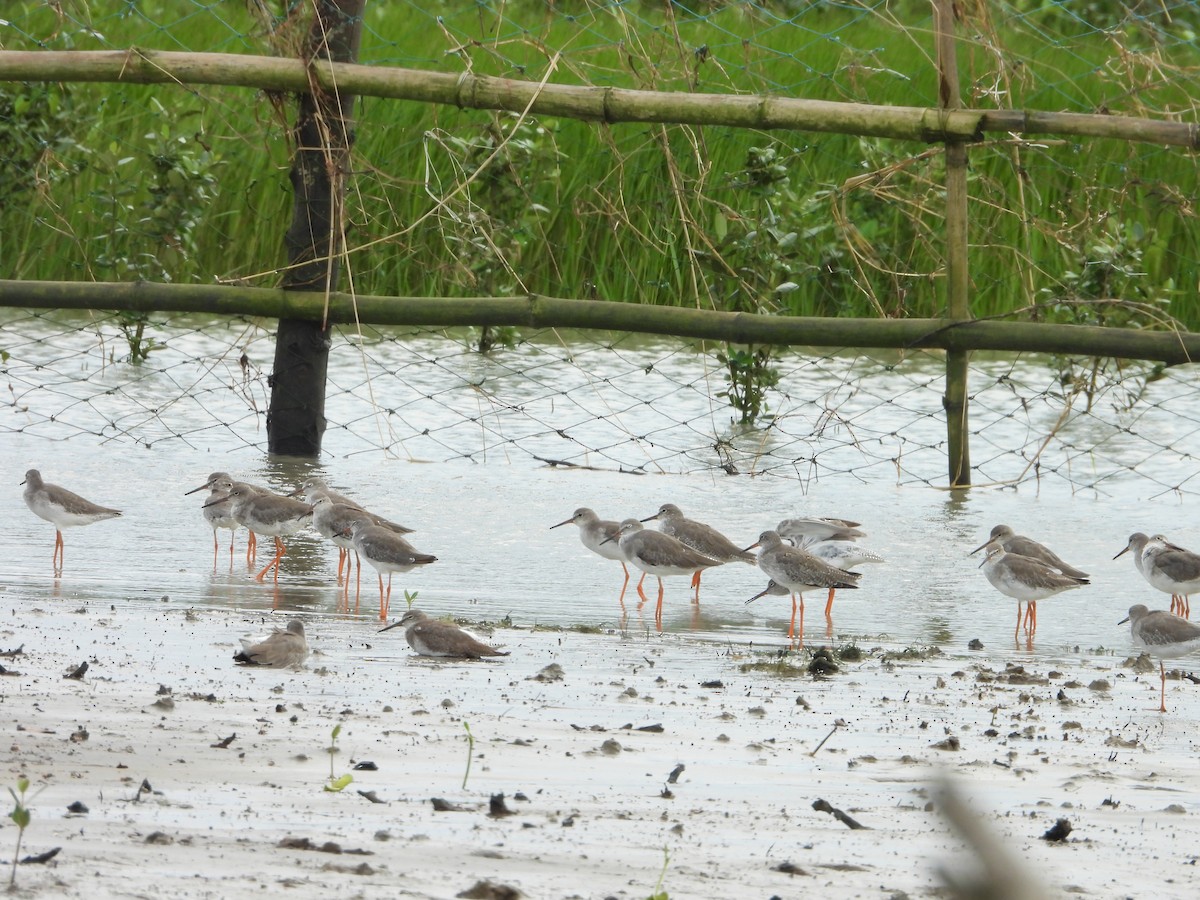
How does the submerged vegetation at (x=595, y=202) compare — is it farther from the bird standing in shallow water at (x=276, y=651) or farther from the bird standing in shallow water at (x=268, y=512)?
the bird standing in shallow water at (x=276, y=651)

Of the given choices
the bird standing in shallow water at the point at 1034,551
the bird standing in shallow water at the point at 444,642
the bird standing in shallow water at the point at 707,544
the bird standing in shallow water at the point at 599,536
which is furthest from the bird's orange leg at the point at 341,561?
the bird standing in shallow water at the point at 1034,551

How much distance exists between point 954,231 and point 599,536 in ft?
8.54

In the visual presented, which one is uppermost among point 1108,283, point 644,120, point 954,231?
point 644,120

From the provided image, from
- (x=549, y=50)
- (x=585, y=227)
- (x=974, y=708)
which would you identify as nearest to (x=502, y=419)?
(x=549, y=50)

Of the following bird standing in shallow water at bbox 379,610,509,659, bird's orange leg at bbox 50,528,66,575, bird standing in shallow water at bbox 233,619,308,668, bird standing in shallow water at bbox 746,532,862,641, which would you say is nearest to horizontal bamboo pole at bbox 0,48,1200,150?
bird standing in shallow water at bbox 746,532,862,641

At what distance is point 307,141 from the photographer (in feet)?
29.5

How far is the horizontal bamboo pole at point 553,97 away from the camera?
8.30 meters

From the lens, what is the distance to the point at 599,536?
25.1 ft

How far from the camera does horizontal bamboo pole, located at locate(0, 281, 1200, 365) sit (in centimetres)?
848

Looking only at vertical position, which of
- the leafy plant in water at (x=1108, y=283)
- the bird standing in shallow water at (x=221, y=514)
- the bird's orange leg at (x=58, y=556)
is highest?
the leafy plant in water at (x=1108, y=283)

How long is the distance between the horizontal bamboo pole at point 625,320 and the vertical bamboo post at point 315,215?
16 cm

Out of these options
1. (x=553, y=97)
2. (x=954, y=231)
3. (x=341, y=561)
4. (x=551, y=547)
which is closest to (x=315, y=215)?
(x=553, y=97)

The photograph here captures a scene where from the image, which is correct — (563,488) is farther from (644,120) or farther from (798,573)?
(798,573)

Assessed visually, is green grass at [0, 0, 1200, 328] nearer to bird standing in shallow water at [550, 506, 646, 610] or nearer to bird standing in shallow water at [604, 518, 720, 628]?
bird standing in shallow water at [550, 506, 646, 610]
